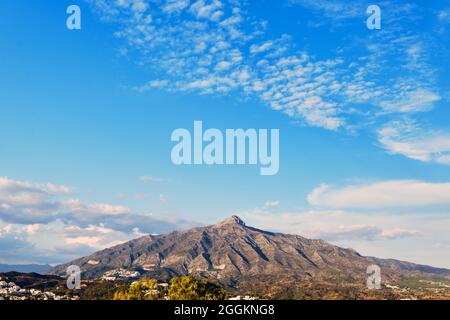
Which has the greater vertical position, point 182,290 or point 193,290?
point 193,290

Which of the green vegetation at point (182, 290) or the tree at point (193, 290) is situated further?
the tree at point (193, 290)

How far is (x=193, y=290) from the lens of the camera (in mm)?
179375

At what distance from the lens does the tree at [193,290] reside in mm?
175875

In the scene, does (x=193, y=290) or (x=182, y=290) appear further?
→ (x=182, y=290)

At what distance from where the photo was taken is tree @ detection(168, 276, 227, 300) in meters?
176

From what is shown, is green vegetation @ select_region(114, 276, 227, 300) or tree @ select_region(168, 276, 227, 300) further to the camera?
tree @ select_region(168, 276, 227, 300)
